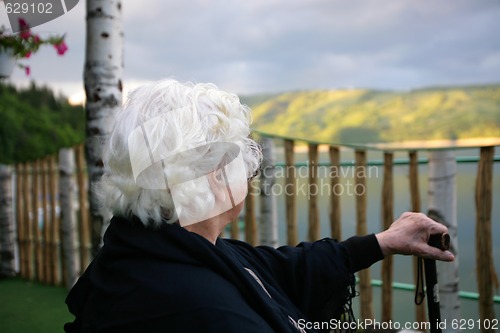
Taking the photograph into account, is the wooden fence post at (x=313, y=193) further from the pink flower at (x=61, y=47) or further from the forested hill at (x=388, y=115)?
the pink flower at (x=61, y=47)

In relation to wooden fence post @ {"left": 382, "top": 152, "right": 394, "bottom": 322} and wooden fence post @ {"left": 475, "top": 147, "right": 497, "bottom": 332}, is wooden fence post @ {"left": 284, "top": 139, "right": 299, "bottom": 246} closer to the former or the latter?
wooden fence post @ {"left": 382, "top": 152, "right": 394, "bottom": 322}

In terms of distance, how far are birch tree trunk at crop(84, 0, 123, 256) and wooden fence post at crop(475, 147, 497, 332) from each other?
204 centimetres

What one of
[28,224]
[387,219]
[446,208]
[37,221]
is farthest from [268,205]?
[28,224]

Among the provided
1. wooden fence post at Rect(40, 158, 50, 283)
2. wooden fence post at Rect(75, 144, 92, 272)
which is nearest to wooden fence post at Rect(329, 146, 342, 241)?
wooden fence post at Rect(75, 144, 92, 272)

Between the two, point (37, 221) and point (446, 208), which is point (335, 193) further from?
point (37, 221)

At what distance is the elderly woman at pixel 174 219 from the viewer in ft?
2.91

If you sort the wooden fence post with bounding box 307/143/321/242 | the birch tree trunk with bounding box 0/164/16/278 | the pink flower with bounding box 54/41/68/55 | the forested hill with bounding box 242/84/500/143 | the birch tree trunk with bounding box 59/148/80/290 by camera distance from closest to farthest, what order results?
the forested hill with bounding box 242/84/500/143, the wooden fence post with bounding box 307/143/321/242, the pink flower with bounding box 54/41/68/55, the birch tree trunk with bounding box 59/148/80/290, the birch tree trunk with bounding box 0/164/16/278

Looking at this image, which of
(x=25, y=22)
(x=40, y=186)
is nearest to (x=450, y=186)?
(x=25, y=22)

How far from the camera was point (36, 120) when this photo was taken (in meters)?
25.9

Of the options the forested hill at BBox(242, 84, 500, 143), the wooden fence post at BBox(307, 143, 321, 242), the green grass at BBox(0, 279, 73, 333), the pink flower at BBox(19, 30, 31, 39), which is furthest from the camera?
the green grass at BBox(0, 279, 73, 333)

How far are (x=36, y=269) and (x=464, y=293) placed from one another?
4332 millimetres

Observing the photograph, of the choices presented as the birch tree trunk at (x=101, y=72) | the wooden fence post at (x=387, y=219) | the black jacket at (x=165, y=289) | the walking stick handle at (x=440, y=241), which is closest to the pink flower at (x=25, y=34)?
the birch tree trunk at (x=101, y=72)

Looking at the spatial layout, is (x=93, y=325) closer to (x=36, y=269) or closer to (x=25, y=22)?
(x=25, y=22)

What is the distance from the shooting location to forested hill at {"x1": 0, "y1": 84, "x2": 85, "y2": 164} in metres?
24.8
